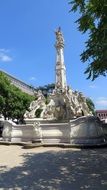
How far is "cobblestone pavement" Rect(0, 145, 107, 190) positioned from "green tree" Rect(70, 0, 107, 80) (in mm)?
3736

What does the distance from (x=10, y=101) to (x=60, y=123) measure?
29808 mm

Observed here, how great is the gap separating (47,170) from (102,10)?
586 centimetres

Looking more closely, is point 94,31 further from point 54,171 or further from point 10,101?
point 10,101

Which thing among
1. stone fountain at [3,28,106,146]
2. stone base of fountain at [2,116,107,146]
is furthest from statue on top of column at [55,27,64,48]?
stone base of fountain at [2,116,107,146]

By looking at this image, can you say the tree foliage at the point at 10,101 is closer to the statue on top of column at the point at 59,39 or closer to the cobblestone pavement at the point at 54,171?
the statue on top of column at the point at 59,39

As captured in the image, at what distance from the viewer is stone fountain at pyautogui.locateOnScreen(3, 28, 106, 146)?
798 inches

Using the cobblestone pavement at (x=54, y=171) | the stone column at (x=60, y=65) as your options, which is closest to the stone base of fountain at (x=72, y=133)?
the cobblestone pavement at (x=54, y=171)

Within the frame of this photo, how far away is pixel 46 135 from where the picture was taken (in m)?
21.4

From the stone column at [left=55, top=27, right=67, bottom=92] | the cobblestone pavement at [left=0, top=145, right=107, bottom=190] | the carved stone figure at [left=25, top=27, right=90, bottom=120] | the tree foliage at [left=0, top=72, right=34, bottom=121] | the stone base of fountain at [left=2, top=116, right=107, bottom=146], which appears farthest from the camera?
the tree foliage at [left=0, top=72, right=34, bottom=121]

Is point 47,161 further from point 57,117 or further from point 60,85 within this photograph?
point 60,85

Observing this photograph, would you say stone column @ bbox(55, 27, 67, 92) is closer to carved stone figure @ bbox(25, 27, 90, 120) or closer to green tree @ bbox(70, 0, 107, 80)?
carved stone figure @ bbox(25, 27, 90, 120)

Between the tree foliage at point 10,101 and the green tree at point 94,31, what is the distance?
35.9 meters

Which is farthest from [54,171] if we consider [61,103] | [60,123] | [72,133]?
[61,103]

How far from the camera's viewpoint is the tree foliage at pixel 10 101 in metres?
49.8
